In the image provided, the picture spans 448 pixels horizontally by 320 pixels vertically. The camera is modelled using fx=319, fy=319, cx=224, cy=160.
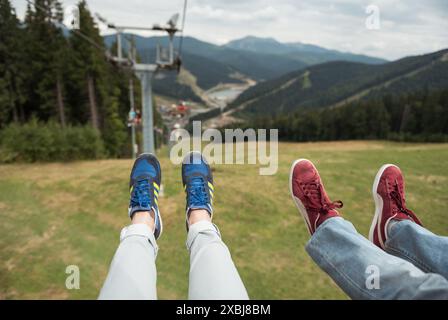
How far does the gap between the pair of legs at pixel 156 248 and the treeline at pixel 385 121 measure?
3936 cm

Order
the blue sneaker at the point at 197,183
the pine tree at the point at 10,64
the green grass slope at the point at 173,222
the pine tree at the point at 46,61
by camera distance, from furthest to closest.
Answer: the pine tree at the point at 46,61 < the pine tree at the point at 10,64 < the green grass slope at the point at 173,222 < the blue sneaker at the point at 197,183

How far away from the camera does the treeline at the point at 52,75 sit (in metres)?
23.7

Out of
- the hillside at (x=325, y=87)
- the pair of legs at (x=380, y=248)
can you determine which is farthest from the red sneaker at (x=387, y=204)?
the hillside at (x=325, y=87)

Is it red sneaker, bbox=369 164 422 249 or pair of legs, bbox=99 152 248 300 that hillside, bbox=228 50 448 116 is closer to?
red sneaker, bbox=369 164 422 249

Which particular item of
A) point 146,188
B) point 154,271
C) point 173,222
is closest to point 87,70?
point 173,222

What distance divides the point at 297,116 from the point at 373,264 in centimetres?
5010

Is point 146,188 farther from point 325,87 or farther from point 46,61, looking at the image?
point 325,87

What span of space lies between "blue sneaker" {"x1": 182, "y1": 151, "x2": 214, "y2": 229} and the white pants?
2.25 feet

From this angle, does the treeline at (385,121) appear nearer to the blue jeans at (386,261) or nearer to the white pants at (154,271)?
the blue jeans at (386,261)

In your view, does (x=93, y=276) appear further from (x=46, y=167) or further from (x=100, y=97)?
(x=100, y=97)

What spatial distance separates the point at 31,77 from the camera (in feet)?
83.5

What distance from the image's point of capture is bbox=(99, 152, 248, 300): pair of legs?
2008mm

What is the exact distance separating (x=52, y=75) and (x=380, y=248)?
27.9m

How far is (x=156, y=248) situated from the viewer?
2744 mm
